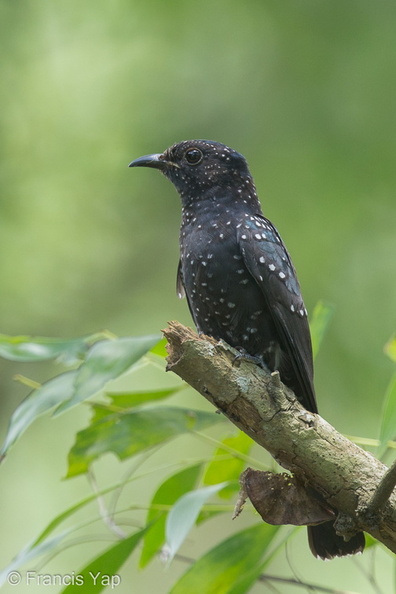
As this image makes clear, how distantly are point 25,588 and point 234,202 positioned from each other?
355 cm

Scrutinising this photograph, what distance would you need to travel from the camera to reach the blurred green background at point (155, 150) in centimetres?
636

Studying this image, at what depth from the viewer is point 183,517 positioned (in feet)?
11.0

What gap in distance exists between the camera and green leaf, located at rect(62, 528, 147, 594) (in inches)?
144

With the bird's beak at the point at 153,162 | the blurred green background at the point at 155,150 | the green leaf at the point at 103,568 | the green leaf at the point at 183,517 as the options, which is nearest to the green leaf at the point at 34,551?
the green leaf at the point at 103,568

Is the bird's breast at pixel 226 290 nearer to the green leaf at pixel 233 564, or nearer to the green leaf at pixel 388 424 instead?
the green leaf at pixel 233 564

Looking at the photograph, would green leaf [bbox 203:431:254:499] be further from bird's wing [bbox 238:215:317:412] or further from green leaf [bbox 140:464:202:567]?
bird's wing [bbox 238:215:317:412]

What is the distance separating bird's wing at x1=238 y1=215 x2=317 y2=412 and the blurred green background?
2.06 metres

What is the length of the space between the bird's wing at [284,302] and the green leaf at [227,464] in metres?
0.39

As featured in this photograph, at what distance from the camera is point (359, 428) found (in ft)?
19.4

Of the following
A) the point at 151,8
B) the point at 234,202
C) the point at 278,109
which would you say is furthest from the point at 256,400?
the point at 151,8

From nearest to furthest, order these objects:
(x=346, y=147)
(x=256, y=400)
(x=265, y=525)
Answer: (x=256, y=400)
(x=265, y=525)
(x=346, y=147)

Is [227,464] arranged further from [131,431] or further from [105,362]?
[105,362]

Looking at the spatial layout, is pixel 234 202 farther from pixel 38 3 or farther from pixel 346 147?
pixel 38 3

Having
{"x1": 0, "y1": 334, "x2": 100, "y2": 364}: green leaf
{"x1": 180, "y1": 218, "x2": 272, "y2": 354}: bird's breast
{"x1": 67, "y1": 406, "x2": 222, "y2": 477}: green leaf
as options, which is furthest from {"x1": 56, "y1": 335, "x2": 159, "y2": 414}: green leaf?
{"x1": 180, "y1": 218, "x2": 272, "y2": 354}: bird's breast
